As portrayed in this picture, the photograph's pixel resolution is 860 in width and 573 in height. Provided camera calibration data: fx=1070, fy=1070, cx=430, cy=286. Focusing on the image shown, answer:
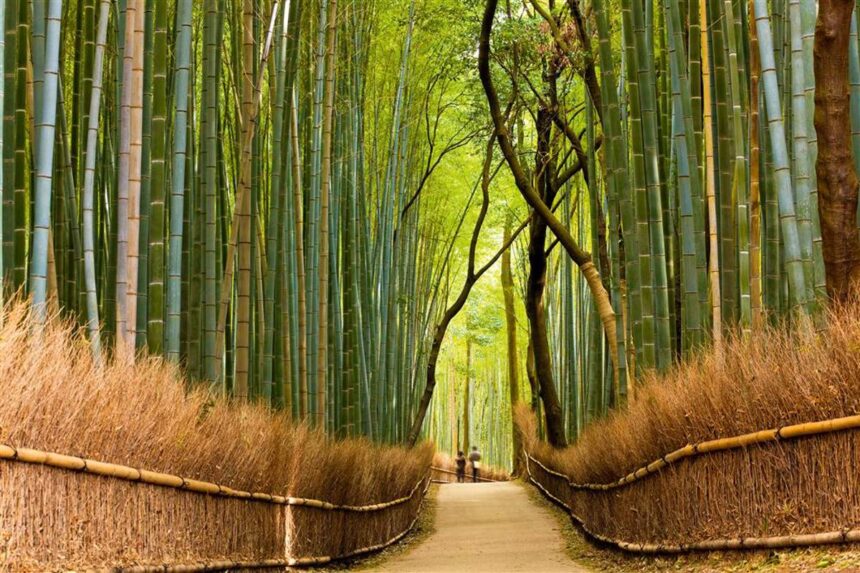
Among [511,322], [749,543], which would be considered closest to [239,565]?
[749,543]

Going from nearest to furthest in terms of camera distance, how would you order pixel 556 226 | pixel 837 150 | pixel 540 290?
pixel 837 150 < pixel 556 226 < pixel 540 290

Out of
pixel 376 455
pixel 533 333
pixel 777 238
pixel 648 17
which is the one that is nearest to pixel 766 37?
pixel 777 238

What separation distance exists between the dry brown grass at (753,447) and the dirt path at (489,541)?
0.84 meters

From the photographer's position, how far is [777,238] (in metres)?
4.80

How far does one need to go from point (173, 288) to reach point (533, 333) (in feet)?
27.0

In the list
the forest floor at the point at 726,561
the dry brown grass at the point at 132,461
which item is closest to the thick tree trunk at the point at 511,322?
the forest floor at the point at 726,561

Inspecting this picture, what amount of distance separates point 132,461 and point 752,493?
221 cm

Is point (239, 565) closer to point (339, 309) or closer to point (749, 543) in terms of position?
point (749, 543)

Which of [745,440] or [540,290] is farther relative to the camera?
[540,290]

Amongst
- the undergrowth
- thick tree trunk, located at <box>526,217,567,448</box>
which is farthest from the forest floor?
thick tree trunk, located at <box>526,217,567,448</box>

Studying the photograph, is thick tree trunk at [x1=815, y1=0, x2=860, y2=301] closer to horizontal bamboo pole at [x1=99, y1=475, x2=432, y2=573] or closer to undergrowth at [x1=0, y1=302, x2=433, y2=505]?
undergrowth at [x1=0, y1=302, x2=433, y2=505]

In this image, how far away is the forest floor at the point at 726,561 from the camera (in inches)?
126

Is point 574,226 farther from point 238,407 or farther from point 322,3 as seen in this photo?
point 238,407

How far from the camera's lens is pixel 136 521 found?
3551 mm
